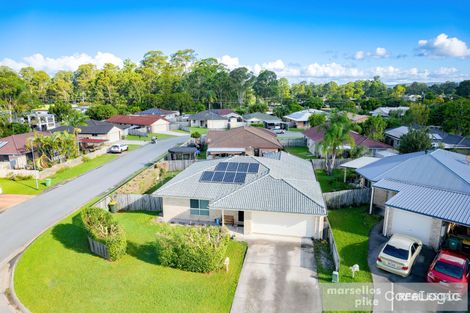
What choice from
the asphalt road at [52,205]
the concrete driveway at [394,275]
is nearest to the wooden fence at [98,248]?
the asphalt road at [52,205]

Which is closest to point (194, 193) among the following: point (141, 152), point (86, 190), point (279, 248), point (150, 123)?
point (279, 248)

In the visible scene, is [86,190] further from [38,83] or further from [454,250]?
[38,83]

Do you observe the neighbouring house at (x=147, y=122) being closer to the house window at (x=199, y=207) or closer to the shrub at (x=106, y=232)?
the house window at (x=199, y=207)

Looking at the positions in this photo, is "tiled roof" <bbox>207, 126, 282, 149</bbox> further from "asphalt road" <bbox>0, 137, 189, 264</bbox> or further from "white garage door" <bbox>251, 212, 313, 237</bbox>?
"white garage door" <bbox>251, 212, 313, 237</bbox>

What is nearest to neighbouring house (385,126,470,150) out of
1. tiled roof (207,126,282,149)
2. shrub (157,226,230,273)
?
tiled roof (207,126,282,149)

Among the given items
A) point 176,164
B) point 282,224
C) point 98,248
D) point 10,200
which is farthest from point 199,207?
point 10,200

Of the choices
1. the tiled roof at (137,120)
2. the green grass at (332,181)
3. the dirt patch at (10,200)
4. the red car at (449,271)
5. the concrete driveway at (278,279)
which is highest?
the tiled roof at (137,120)
